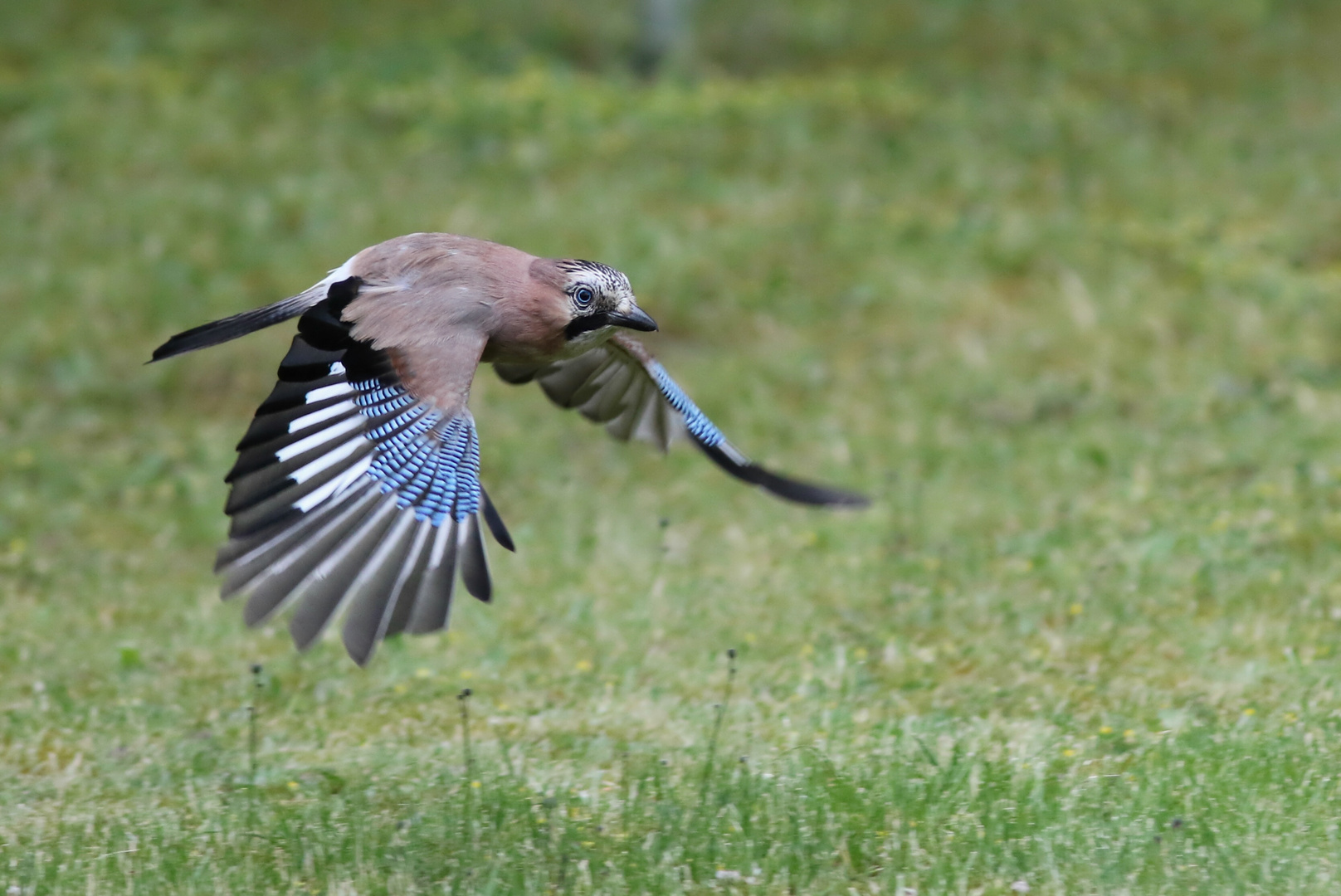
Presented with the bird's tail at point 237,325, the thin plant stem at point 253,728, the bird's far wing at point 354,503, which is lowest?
the thin plant stem at point 253,728

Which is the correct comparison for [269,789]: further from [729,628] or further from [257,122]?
[257,122]

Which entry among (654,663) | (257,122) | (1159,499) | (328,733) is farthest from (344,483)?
(257,122)

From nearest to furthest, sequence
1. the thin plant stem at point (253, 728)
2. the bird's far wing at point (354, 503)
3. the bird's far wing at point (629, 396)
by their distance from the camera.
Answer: the bird's far wing at point (354, 503)
the thin plant stem at point (253, 728)
the bird's far wing at point (629, 396)

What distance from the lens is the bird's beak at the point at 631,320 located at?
18.4ft

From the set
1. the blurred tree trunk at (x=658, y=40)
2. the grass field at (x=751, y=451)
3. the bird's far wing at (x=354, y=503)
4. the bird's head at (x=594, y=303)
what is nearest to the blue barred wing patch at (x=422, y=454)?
the bird's far wing at (x=354, y=503)

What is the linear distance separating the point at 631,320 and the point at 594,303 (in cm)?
13

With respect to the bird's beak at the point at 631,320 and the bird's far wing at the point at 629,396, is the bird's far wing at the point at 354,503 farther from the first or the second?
the bird's far wing at the point at 629,396

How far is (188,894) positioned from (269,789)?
0.86 m

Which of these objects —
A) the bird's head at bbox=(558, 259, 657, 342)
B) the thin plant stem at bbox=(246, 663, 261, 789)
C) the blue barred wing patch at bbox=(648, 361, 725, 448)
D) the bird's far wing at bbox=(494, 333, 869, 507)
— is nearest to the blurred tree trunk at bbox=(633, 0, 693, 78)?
the bird's far wing at bbox=(494, 333, 869, 507)

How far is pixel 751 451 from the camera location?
9656 millimetres

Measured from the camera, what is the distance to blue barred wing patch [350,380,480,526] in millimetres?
4605

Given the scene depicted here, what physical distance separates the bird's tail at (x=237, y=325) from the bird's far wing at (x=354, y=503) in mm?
465

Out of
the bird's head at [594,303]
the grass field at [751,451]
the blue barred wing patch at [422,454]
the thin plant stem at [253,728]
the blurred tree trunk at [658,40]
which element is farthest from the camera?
the blurred tree trunk at [658,40]

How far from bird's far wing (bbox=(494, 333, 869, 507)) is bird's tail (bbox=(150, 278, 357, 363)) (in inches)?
29.0
